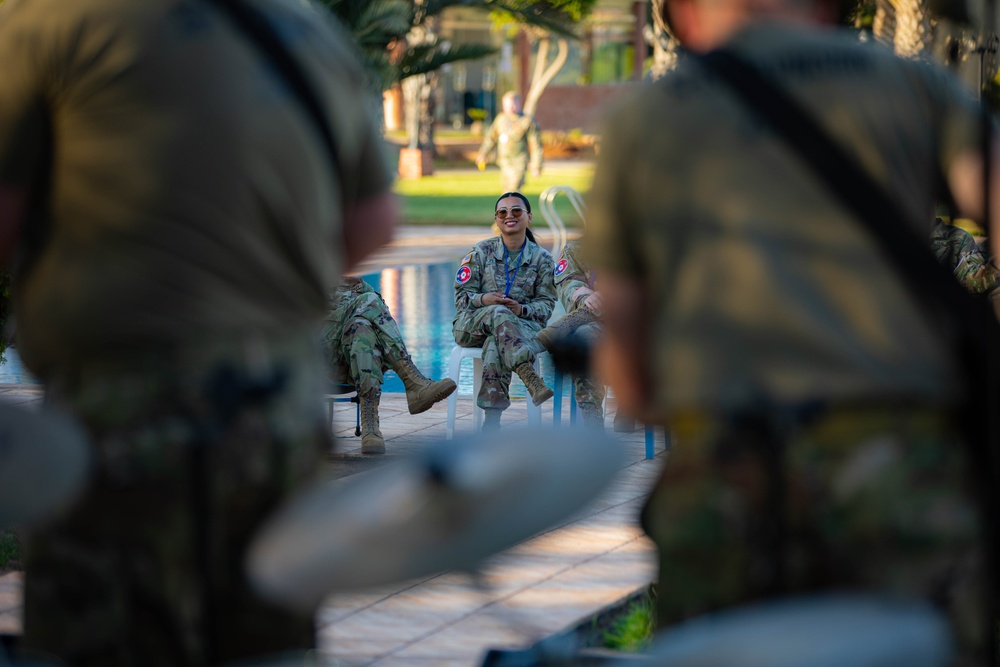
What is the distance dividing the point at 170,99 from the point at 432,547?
0.82m

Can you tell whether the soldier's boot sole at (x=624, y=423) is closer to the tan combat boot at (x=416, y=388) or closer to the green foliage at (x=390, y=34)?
the tan combat boot at (x=416, y=388)

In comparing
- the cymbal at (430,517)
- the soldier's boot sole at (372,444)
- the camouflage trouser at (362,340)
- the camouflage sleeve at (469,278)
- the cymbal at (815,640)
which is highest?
the camouflage sleeve at (469,278)

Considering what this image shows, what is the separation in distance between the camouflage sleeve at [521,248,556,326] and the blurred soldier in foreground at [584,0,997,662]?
5936mm

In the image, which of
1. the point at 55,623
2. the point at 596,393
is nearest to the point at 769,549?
the point at 55,623

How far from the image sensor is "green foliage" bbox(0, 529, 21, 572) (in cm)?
531

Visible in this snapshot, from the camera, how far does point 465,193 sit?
98.5 feet

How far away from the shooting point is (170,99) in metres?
2.15

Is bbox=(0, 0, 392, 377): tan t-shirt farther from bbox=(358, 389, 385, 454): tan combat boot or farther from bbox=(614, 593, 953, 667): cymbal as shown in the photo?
bbox=(358, 389, 385, 454): tan combat boot

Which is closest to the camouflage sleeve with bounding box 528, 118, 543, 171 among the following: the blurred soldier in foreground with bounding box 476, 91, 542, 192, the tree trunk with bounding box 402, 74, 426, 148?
the blurred soldier in foreground with bounding box 476, 91, 542, 192

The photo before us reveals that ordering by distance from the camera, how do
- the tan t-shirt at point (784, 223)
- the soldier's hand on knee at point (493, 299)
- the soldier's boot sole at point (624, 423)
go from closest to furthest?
the tan t-shirt at point (784, 223) → the soldier's boot sole at point (624, 423) → the soldier's hand on knee at point (493, 299)

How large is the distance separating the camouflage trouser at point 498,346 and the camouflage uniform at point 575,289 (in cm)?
26

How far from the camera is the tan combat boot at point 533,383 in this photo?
304 inches

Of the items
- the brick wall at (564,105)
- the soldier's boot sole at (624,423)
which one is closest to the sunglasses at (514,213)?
the soldier's boot sole at (624,423)

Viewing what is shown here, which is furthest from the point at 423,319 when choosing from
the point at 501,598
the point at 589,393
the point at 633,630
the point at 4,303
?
the point at 501,598
